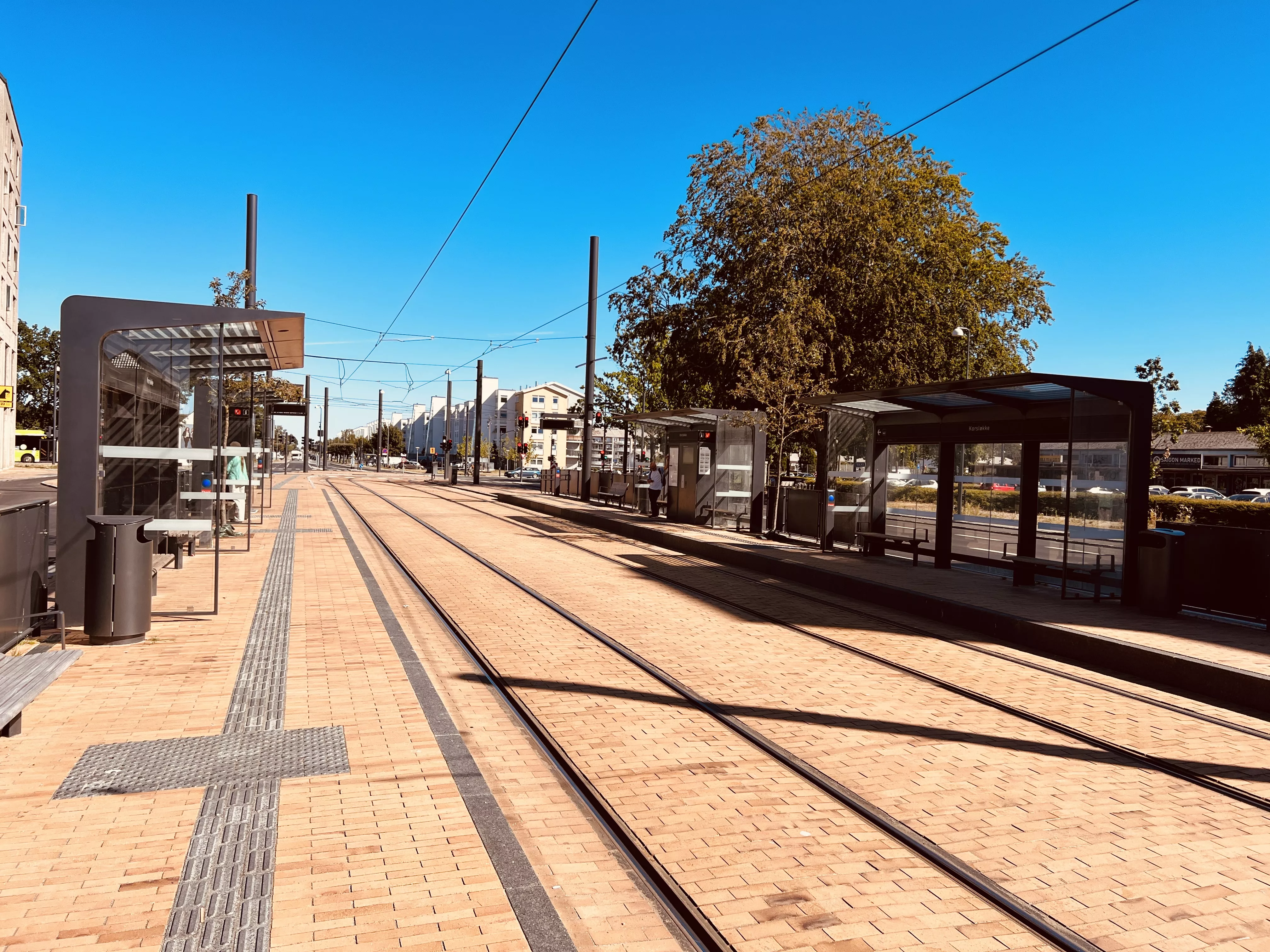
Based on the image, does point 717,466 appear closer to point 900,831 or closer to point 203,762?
point 203,762

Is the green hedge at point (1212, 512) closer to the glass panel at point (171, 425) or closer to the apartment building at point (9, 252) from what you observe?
the glass panel at point (171, 425)

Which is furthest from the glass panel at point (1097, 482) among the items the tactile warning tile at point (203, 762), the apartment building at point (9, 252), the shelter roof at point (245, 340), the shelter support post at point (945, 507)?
the apartment building at point (9, 252)

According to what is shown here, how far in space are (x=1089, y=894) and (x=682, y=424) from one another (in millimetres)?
21242

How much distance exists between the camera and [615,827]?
4559mm

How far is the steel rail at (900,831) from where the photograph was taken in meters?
3.68

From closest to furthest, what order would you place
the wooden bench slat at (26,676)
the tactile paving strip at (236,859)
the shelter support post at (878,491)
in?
the tactile paving strip at (236,859) < the wooden bench slat at (26,676) < the shelter support post at (878,491)

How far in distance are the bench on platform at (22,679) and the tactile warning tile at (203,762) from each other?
44cm

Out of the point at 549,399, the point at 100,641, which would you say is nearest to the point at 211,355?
the point at 100,641

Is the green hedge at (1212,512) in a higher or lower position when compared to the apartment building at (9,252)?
lower

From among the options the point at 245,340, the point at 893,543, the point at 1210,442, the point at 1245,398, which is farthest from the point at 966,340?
the point at 1245,398

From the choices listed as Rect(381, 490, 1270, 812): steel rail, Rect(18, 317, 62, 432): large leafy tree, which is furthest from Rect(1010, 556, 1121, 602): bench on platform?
Rect(18, 317, 62, 432): large leafy tree

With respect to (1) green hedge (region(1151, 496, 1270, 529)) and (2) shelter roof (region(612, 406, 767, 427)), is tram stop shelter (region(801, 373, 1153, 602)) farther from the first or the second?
(1) green hedge (region(1151, 496, 1270, 529))

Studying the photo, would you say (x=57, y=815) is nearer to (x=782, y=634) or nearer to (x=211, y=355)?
(x=782, y=634)

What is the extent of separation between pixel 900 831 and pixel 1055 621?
6.41 metres
